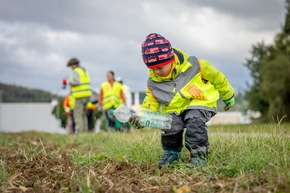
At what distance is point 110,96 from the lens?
49.6 ft

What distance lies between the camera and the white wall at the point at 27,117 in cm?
3719

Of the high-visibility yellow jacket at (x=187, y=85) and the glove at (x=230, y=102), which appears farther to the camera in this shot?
the glove at (x=230, y=102)

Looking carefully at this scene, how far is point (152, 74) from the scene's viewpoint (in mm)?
5551

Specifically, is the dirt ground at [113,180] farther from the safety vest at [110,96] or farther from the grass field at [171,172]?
the safety vest at [110,96]

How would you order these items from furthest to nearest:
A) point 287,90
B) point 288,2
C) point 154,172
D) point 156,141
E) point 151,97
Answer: point 288,2, point 287,90, point 156,141, point 151,97, point 154,172

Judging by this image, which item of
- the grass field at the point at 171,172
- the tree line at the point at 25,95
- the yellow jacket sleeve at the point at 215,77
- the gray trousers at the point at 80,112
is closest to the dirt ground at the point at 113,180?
the grass field at the point at 171,172

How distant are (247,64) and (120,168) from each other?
128ft

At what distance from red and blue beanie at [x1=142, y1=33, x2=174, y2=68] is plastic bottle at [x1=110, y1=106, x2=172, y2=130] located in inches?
19.6

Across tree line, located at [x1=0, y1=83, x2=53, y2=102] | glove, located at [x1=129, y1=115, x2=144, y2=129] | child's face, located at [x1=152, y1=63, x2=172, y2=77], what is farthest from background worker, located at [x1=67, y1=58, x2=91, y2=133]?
tree line, located at [x1=0, y1=83, x2=53, y2=102]

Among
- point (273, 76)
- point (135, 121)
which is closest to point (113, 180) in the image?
point (135, 121)

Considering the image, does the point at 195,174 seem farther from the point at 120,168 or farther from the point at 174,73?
the point at 174,73

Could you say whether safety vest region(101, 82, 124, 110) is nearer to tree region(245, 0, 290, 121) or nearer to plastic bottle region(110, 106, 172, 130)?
plastic bottle region(110, 106, 172, 130)

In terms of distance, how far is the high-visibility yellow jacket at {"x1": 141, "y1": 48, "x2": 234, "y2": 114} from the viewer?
5410 mm

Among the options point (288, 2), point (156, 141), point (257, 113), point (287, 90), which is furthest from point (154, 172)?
point (257, 113)
